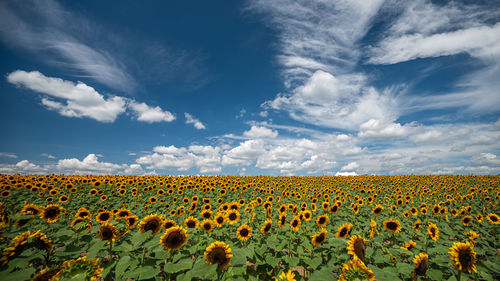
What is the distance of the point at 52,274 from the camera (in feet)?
6.51

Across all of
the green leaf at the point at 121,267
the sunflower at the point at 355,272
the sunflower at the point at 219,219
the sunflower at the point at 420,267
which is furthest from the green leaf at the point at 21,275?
the sunflower at the point at 219,219

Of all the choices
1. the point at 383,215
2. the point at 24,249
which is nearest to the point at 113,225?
the point at 24,249

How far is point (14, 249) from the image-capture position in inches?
101

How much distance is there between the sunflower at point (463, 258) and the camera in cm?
300

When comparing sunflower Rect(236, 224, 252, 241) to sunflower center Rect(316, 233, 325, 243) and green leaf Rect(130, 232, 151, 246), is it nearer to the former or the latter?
sunflower center Rect(316, 233, 325, 243)

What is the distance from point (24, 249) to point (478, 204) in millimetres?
22765

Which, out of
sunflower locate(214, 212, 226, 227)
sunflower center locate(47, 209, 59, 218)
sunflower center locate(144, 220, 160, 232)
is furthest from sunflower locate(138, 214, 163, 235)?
sunflower center locate(47, 209, 59, 218)

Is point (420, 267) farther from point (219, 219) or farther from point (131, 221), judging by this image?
point (131, 221)

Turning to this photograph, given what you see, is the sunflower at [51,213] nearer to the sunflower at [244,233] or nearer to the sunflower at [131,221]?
the sunflower at [131,221]

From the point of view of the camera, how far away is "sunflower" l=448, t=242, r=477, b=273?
3.00 m

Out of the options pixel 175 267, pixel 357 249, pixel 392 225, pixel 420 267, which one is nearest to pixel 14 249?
pixel 175 267

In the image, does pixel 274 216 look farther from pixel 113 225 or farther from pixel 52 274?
pixel 52 274

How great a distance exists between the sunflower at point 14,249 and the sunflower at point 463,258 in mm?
6017

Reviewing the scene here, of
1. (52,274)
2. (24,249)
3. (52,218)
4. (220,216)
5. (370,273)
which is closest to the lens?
(52,274)
